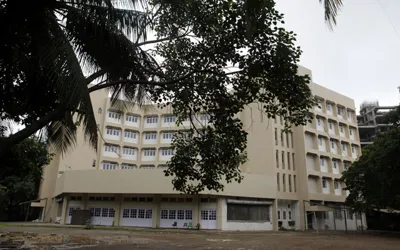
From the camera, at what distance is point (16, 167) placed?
16.9 m

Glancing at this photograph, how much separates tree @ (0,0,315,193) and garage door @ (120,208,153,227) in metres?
27.0

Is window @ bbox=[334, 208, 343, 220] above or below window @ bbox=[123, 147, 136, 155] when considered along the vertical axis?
below

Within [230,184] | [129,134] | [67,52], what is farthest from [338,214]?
[67,52]

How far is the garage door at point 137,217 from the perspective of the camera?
3469 cm

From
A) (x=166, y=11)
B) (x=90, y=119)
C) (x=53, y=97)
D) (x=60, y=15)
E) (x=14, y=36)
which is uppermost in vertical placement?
(x=166, y=11)

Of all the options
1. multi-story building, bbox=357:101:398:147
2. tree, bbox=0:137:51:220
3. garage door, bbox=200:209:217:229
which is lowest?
garage door, bbox=200:209:217:229

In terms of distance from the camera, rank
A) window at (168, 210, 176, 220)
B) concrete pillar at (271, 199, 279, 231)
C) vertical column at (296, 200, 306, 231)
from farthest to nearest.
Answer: vertical column at (296, 200, 306, 231), concrete pillar at (271, 199, 279, 231), window at (168, 210, 176, 220)

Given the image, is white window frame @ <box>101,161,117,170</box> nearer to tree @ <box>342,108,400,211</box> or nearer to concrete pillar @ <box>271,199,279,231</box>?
concrete pillar @ <box>271,199,279,231</box>

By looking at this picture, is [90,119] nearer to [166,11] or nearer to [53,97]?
[53,97]

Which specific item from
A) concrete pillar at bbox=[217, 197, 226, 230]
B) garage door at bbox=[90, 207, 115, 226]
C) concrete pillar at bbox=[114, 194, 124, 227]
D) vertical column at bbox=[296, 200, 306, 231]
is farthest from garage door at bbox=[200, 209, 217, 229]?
vertical column at bbox=[296, 200, 306, 231]

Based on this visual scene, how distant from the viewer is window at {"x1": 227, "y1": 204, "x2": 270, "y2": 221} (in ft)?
109

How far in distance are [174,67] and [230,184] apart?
2593 centimetres

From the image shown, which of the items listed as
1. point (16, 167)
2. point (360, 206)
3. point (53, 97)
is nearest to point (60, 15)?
point (53, 97)

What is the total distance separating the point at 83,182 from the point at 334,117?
3266 cm
